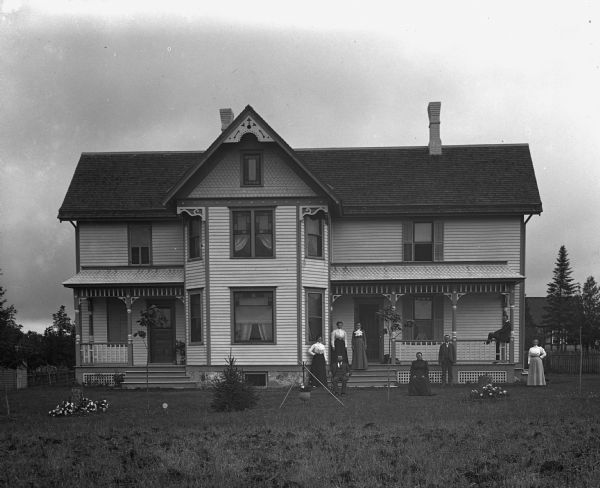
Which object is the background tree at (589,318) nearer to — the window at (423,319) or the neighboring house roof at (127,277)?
the window at (423,319)

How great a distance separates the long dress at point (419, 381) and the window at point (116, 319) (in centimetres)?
1332

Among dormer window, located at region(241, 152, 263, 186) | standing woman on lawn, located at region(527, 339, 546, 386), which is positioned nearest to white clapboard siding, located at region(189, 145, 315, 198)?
dormer window, located at region(241, 152, 263, 186)

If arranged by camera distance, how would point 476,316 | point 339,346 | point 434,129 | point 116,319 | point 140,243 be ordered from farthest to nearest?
1. point 434,129
2. point 116,319
3. point 140,243
4. point 476,316
5. point 339,346

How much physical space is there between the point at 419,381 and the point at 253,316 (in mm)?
7404

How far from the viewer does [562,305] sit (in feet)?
267

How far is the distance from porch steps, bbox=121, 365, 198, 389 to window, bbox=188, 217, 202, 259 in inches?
162

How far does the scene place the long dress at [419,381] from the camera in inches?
932

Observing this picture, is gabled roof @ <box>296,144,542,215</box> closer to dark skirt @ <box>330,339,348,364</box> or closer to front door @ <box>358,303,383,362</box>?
front door @ <box>358,303,383,362</box>

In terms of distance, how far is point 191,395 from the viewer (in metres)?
24.8

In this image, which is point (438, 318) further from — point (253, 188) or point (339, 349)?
point (253, 188)

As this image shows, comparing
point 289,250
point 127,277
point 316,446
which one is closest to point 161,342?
point 127,277

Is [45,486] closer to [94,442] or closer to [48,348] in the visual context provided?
[94,442]

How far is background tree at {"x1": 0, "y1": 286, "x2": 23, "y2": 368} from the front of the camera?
808 inches

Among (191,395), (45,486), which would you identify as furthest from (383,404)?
(45,486)
